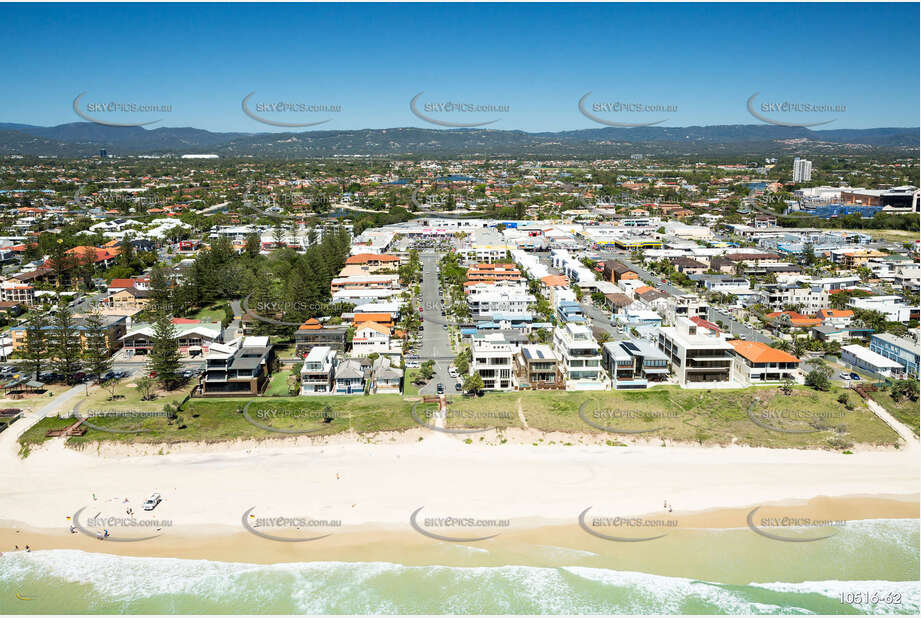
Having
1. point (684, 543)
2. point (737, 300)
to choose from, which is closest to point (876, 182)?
point (737, 300)

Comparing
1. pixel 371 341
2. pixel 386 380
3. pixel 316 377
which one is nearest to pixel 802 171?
pixel 371 341

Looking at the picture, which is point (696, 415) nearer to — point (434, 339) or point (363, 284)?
point (434, 339)

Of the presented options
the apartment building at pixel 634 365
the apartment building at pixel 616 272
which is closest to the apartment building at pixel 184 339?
the apartment building at pixel 634 365

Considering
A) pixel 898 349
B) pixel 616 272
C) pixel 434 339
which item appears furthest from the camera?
pixel 616 272

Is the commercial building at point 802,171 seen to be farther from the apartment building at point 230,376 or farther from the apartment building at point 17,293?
the apartment building at point 17,293

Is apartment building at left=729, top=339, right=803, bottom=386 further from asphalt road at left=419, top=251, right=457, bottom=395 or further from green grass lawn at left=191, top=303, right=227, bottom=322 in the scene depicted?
green grass lawn at left=191, top=303, right=227, bottom=322

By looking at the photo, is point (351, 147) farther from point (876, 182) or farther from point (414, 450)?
point (414, 450)

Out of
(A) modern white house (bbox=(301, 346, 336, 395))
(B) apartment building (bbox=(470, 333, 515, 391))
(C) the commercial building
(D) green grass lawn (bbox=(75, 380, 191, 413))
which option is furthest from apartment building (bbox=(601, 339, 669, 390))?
(C) the commercial building
